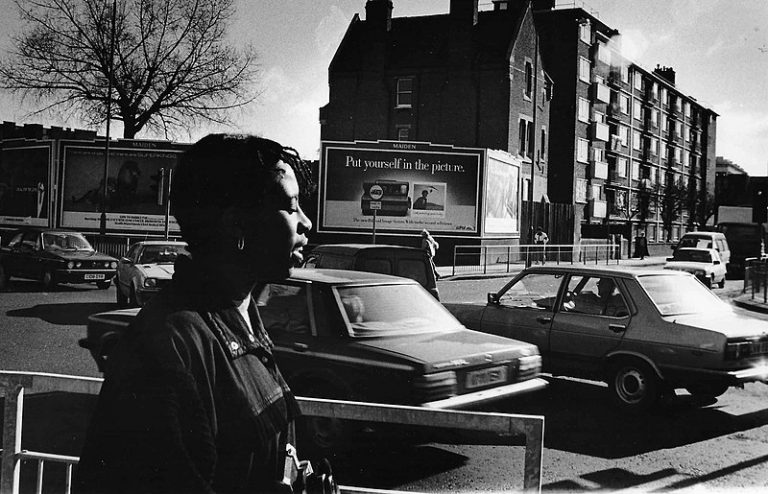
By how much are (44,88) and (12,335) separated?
645 cm

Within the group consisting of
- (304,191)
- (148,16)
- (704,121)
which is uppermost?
(704,121)

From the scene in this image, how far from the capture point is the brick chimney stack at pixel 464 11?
40156 millimetres

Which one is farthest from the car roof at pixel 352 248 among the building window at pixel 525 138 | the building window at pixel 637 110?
the building window at pixel 637 110

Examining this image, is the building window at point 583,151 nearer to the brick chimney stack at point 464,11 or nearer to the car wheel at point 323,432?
the brick chimney stack at point 464,11

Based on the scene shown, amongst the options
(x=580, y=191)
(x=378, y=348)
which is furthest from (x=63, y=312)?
(x=580, y=191)

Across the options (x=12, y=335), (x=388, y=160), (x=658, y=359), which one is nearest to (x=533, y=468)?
(x=658, y=359)

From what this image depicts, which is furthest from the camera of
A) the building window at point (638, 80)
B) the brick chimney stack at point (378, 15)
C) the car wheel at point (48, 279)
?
the building window at point (638, 80)

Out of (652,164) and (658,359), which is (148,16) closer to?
(658,359)

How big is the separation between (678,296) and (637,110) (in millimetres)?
59801

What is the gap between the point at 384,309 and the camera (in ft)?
20.1

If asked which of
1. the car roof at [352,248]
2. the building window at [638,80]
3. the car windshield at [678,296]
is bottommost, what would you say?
the car windshield at [678,296]

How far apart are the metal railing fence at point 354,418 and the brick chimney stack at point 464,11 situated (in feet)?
131

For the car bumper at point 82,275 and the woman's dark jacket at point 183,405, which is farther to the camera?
the car bumper at point 82,275

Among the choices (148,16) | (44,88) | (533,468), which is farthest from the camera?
(44,88)
